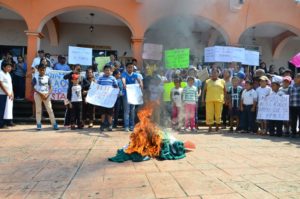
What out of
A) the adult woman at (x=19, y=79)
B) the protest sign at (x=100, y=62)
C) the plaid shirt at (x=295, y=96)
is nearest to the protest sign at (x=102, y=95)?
the protest sign at (x=100, y=62)

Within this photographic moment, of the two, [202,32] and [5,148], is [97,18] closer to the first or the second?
[202,32]

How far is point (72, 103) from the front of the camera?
845 cm

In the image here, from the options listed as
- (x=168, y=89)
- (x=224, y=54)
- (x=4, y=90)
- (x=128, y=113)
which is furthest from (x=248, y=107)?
(x=4, y=90)

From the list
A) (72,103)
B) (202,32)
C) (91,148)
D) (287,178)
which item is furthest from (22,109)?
(287,178)

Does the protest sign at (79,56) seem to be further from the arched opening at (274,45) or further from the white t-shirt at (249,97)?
the arched opening at (274,45)

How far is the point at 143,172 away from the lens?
4.16 m

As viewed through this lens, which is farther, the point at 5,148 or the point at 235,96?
the point at 235,96

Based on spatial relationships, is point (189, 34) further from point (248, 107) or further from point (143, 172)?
point (143, 172)

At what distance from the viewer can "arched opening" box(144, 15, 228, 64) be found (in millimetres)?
7688

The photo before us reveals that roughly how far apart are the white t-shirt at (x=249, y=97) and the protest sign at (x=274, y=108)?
0.23 meters

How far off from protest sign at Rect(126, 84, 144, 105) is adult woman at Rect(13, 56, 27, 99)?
4437 millimetres

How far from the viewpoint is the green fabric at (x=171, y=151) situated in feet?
16.1

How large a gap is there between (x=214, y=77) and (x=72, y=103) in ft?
13.1

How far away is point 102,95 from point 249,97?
13.3 feet
